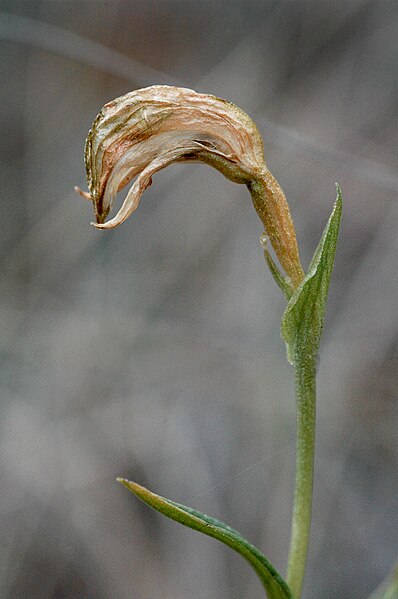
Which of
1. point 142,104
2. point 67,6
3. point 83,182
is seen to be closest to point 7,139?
point 83,182

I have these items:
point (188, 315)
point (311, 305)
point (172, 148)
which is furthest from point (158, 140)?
point (188, 315)

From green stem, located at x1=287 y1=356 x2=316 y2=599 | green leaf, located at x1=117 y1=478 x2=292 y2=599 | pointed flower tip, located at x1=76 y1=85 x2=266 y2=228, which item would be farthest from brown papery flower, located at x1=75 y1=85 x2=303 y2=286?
green leaf, located at x1=117 y1=478 x2=292 y2=599

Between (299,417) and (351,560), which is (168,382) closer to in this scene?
(351,560)

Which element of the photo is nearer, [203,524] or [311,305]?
[203,524]

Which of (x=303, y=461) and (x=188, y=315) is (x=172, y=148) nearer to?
(x=303, y=461)

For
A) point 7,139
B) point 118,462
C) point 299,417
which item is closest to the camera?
point 299,417

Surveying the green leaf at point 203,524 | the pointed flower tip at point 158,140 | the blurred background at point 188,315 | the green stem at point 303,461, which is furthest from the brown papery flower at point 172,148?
the blurred background at point 188,315

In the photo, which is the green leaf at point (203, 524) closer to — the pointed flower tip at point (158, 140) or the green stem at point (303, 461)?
the green stem at point (303, 461)
